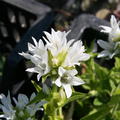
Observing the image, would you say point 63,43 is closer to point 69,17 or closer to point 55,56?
point 55,56

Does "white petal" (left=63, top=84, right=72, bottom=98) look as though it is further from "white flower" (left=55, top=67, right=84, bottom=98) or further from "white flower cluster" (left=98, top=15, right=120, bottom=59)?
"white flower cluster" (left=98, top=15, right=120, bottom=59)

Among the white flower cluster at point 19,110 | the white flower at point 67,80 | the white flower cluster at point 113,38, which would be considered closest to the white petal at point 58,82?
the white flower at point 67,80

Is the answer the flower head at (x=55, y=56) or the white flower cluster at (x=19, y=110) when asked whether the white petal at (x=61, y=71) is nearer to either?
the flower head at (x=55, y=56)

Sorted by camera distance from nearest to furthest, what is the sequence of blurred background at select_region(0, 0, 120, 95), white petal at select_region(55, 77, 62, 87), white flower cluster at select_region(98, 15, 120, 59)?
white petal at select_region(55, 77, 62, 87)
white flower cluster at select_region(98, 15, 120, 59)
blurred background at select_region(0, 0, 120, 95)

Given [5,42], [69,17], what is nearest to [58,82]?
[5,42]

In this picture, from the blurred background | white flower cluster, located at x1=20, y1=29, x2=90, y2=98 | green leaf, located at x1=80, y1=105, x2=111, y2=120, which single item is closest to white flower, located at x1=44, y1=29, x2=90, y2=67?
white flower cluster, located at x1=20, y1=29, x2=90, y2=98

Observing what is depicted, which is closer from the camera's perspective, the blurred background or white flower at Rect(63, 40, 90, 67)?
white flower at Rect(63, 40, 90, 67)

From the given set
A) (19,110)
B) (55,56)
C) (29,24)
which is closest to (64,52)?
(55,56)

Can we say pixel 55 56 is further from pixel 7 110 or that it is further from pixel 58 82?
pixel 7 110
